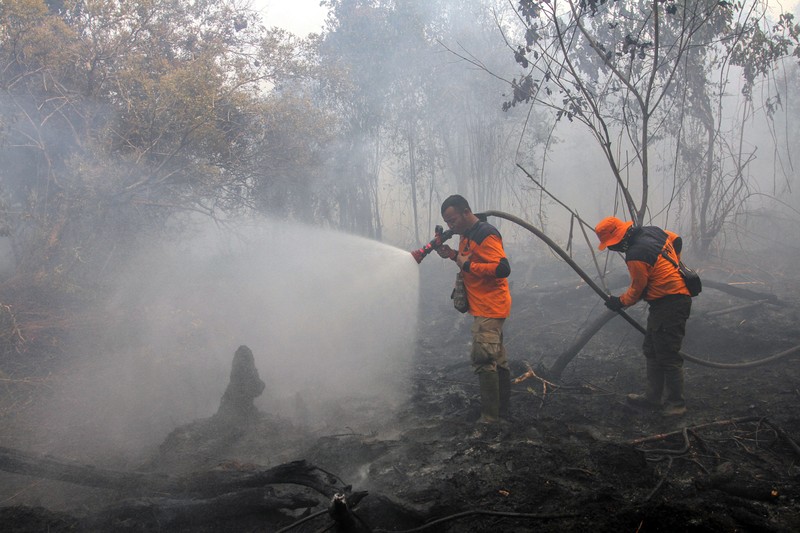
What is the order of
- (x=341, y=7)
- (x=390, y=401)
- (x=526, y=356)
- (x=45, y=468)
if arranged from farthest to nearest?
(x=341, y=7), (x=526, y=356), (x=390, y=401), (x=45, y=468)

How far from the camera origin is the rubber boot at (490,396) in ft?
13.3

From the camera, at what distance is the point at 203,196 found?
909cm

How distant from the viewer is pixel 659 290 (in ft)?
13.4

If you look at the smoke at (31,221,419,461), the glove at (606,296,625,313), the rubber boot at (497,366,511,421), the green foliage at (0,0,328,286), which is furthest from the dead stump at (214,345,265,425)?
the green foliage at (0,0,328,286)

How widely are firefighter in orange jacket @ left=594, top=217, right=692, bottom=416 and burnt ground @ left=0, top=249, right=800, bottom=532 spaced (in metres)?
0.40

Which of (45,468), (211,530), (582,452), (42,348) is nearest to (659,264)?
(582,452)

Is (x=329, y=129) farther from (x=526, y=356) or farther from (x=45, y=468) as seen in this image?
(x=45, y=468)

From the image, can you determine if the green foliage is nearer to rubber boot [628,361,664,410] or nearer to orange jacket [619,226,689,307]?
orange jacket [619,226,689,307]

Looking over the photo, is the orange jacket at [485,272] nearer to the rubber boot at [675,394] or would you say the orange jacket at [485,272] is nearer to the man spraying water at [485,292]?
the man spraying water at [485,292]

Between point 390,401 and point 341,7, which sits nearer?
point 390,401

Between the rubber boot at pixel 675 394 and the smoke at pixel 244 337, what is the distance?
2.56 meters

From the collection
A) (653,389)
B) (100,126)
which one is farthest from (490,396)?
(100,126)

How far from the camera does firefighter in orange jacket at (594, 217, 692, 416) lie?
13.2 ft

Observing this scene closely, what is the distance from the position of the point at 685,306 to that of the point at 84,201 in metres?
8.24
